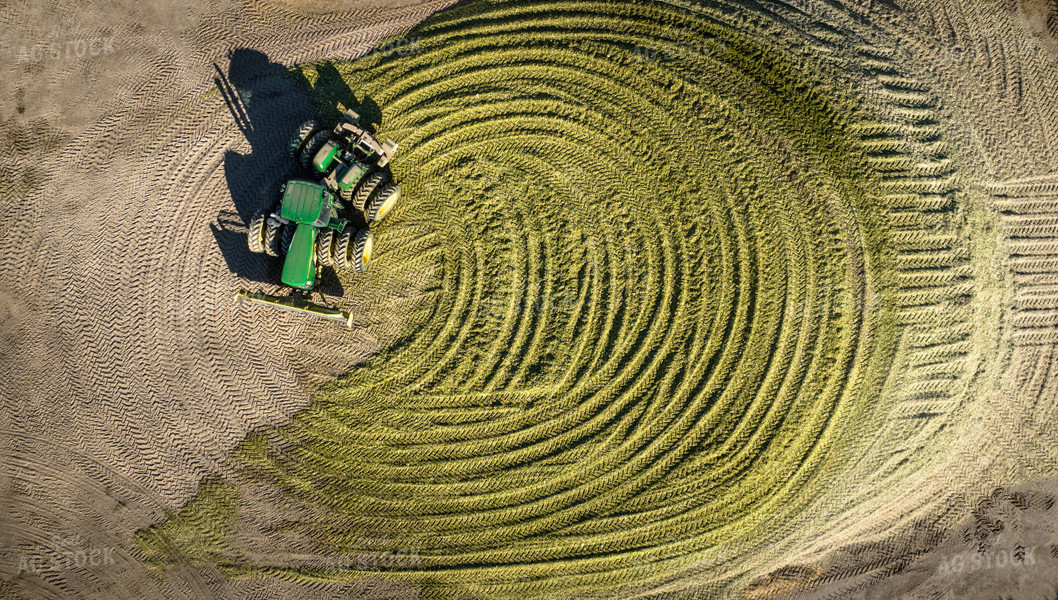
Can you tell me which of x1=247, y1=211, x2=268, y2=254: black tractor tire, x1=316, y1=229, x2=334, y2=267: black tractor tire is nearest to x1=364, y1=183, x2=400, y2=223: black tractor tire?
x1=316, y1=229, x2=334, y2=267: black tractor tire

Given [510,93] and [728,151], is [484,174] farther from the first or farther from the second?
[728,151]

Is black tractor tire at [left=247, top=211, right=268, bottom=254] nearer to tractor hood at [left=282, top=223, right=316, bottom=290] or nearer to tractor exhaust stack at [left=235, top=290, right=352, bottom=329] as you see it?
tractor hood at [left=282, top=223, right=316, bottom=290]

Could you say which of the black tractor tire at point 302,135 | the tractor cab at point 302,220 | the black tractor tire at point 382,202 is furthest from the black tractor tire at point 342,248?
the black tractor tire at point 302,135

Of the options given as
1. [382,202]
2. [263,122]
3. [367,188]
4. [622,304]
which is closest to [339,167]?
[367,188]

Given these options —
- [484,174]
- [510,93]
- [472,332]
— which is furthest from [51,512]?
[510,93]

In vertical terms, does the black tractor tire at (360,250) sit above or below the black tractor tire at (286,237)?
below

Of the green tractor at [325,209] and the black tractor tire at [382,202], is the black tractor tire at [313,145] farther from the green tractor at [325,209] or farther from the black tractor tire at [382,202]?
the black tractor tire at [382,202]

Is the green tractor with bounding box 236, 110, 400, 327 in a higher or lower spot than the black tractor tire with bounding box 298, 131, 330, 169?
lower
